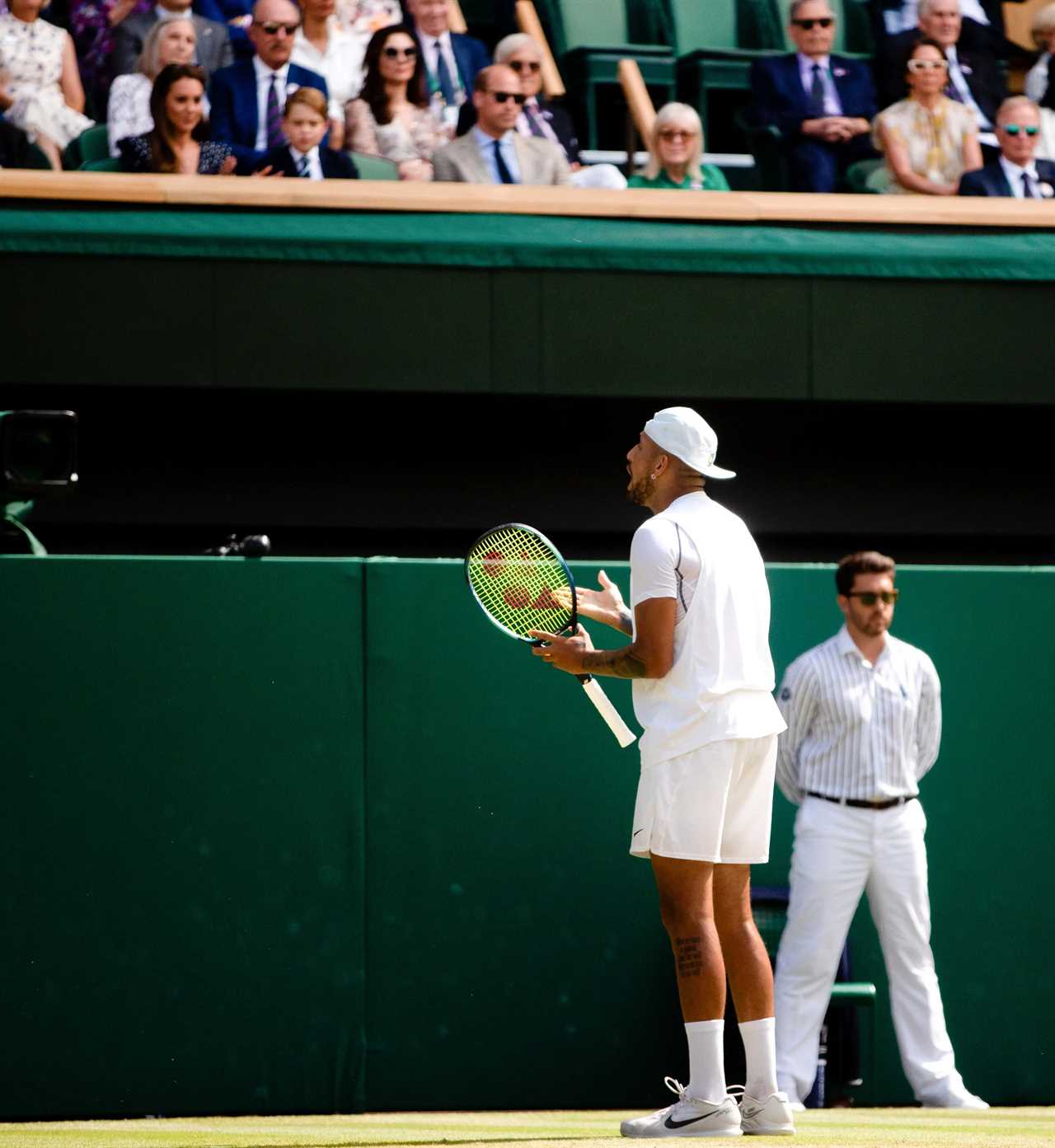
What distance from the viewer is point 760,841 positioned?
5.29 metres

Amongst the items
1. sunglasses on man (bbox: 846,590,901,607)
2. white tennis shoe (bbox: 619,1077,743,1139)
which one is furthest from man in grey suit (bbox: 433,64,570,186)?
white tennis shoe (bbox: 619,1077,743,1139)

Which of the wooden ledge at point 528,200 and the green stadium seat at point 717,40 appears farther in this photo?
the green stadium seat at point 717,40

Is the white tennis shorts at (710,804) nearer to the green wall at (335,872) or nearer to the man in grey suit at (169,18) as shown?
the green wall at (335,872)

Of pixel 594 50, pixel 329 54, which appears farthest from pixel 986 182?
pixel 329 54

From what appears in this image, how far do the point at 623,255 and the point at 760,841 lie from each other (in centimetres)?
479

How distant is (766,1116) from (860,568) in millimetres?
2330

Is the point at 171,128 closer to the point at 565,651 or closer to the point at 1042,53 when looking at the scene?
the point at 565,651

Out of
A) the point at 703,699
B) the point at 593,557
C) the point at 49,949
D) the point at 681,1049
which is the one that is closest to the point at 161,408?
the point at 593,557

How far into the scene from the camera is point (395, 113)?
409 inches

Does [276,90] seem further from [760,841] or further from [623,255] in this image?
[760,841]

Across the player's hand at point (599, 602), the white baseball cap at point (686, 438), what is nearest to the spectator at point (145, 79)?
the player's hand at point (599, 602)

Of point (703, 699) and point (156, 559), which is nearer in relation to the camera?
point (703, 699)

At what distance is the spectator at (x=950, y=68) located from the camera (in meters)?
11.5

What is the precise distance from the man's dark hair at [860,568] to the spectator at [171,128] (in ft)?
13.2
